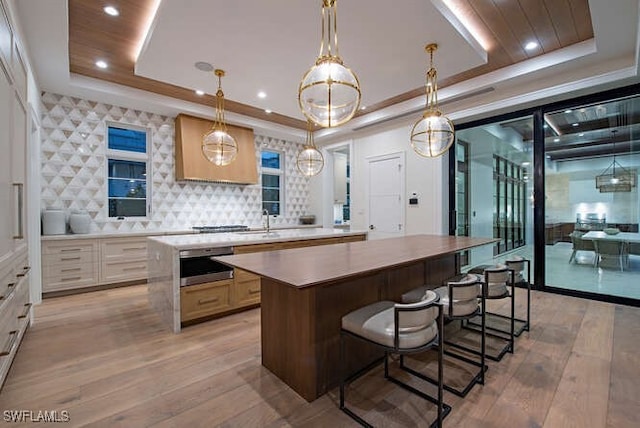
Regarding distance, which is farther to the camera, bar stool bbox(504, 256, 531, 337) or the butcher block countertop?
bar stool bbox(504, 256, 531, 337)

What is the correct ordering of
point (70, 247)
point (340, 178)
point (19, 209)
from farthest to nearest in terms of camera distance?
point (340, 178) < point (70, 247) < point (19, 209)

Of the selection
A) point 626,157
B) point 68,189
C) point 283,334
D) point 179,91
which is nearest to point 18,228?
point 283,334

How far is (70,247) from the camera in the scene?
4.02 metres

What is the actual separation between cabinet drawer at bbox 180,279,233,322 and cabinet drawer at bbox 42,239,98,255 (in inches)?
90.1

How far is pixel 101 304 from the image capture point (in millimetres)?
3684

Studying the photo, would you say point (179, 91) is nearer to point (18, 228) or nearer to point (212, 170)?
point (212, 170)

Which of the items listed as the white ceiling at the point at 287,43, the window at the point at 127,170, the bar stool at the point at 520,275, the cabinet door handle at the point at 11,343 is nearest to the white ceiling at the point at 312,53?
the white ceiling at the point at 287,43

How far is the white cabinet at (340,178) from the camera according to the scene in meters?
7.18

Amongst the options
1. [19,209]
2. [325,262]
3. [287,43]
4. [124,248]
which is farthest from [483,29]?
[124,248]

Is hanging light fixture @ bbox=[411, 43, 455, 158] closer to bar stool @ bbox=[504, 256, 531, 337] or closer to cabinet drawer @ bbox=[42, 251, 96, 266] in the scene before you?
bar stool @ bbox=[504, 256, 531, 337]

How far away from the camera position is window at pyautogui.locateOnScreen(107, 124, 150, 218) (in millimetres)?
4805

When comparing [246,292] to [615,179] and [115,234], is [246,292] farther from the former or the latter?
[615,179]

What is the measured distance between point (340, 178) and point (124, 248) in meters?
4.73

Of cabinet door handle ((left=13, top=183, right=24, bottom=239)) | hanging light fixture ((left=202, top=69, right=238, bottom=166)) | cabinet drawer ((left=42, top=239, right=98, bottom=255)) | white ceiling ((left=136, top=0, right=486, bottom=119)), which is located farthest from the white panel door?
cabinet door handle ((left=13, top=183, right=24, bottom=239))
